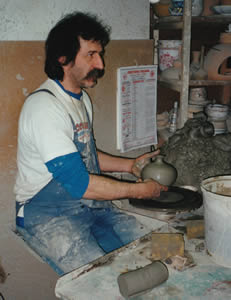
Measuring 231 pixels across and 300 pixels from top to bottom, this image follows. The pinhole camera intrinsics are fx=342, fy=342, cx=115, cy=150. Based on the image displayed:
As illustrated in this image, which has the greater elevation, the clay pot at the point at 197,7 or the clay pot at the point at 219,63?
the clay pot at the point at 197,7

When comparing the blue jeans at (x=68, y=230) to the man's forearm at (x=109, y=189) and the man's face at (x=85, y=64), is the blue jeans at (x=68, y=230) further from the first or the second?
the man's face at (x=85, y=64)

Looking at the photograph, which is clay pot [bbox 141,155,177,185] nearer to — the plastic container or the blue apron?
the blue apron

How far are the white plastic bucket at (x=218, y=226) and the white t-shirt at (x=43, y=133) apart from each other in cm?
67

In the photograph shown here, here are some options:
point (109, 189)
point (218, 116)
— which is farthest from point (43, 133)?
point (218, 116)

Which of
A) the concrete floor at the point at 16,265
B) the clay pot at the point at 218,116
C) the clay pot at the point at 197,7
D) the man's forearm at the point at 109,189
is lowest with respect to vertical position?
the concrete floor at the point at 16,265

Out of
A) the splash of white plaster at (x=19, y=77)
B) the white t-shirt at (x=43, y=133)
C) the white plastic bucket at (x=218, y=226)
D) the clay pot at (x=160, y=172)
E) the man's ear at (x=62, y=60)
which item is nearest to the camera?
the white plastic bucket at (x=218, y=226)

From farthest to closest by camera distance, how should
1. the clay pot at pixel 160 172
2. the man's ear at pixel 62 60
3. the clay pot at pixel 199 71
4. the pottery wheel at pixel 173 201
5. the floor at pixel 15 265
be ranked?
the clay pot at pixel 199 71 < the floor at pixel 15 265 < the clay pot at pixel 160 172 < the man's ear at pixel 62 60 < the pottery wheel at pixel 173 201

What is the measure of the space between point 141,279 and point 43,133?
31.6 inches

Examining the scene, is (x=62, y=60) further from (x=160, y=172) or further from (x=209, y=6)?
(x=209, y=6)

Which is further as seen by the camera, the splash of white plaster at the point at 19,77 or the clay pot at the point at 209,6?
the clay pot at the point at 209,6

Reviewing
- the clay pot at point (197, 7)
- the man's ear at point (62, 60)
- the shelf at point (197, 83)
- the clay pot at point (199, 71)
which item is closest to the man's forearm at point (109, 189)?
the man's ear at point (62, 60)

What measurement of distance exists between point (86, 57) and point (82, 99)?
280 mm

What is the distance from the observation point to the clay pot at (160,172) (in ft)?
6.40

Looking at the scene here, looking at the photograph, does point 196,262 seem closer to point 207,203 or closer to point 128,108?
point 207,203
